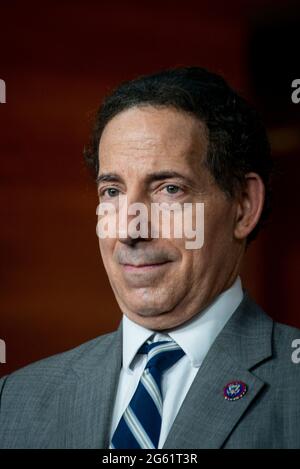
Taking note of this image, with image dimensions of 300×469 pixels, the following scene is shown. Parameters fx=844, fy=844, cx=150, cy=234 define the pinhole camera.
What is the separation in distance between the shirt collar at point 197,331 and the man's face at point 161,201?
0.05 ft

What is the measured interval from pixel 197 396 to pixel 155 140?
45 cm

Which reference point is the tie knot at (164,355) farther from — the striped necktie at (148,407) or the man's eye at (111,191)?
the man's eye at (111,191)

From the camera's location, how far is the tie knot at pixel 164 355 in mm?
1498

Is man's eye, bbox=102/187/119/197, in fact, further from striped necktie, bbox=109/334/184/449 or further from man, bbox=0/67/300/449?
striped necktie, bbox=109/334/184/449

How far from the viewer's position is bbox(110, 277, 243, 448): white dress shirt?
58.2 inches

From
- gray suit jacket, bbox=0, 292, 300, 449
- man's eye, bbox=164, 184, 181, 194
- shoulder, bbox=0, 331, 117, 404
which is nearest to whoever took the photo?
gray suit jacket, bbox=0, 292, 300, 449

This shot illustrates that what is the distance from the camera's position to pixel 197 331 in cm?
152

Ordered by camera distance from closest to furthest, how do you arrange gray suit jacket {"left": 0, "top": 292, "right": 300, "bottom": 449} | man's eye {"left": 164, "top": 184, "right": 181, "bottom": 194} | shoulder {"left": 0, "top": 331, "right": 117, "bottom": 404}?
gray suit jacket {"left": 0, "top": 292, "right": 300, "bottom": 449} → man's eye {"left": 164, "top": 184, "right": 181, "bottom": 194} → shoulder {"left": 0, "top": 331, "right": 117, "bottom": 404}

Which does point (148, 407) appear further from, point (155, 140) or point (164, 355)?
point (155, 140)

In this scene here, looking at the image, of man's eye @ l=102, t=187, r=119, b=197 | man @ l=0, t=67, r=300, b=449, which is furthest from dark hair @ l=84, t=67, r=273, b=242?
man's eye @ l=102, t=187, r=119, b=197

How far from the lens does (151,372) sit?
4.89 feet
